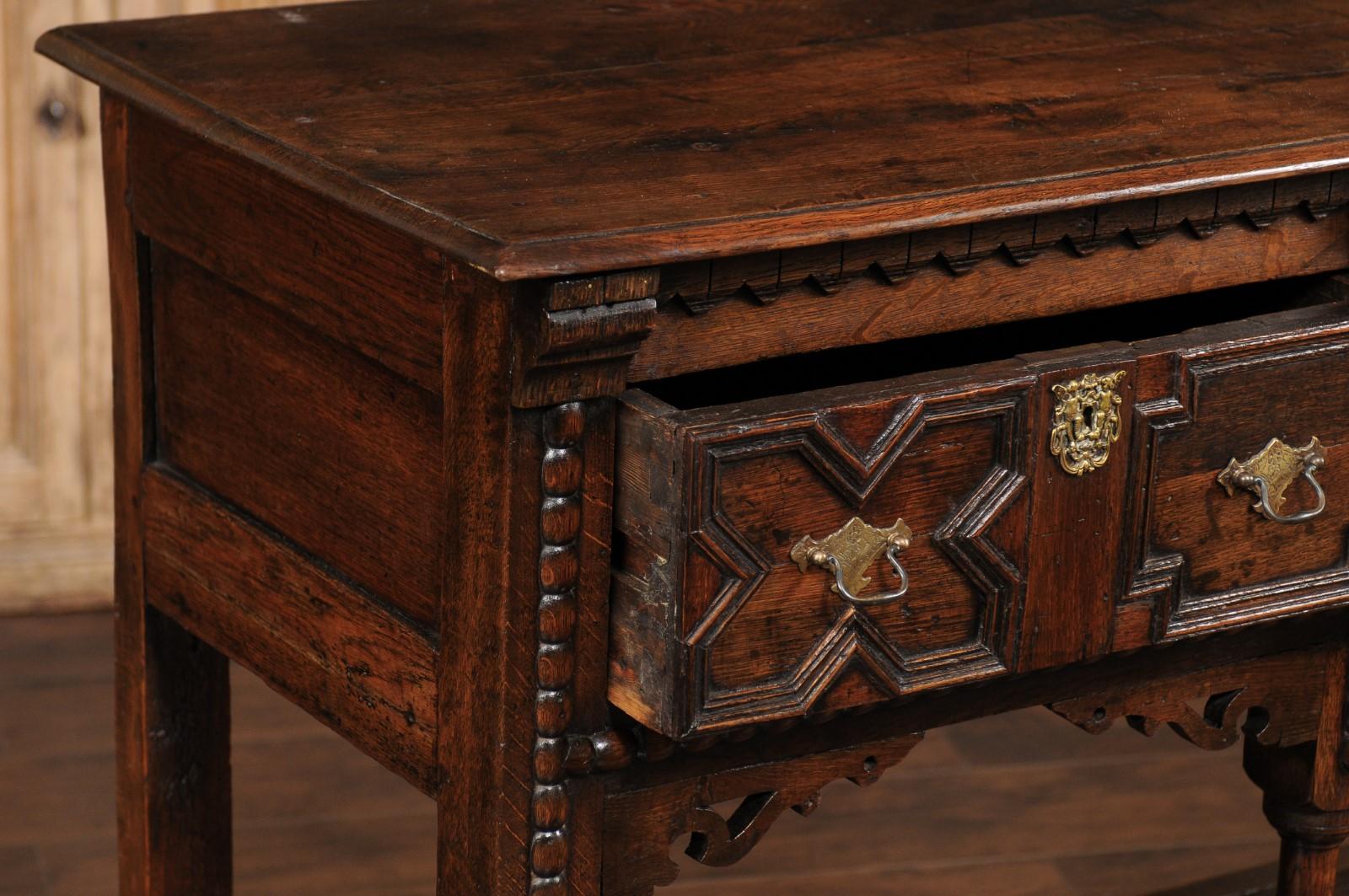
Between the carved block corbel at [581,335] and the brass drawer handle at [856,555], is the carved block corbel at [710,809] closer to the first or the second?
the brass drawer handle at [856,555]

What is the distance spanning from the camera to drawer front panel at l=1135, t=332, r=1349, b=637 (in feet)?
4.19

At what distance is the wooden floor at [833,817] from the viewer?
208 centimetres

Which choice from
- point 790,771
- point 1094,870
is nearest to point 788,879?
point 1094,870

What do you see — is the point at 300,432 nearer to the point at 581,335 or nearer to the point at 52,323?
the point at 581,335

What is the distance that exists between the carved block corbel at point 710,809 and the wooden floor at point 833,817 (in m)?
0.67

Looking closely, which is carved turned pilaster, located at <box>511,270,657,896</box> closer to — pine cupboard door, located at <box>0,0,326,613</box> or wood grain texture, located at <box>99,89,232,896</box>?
wood grain texture, located at <box>99,89,232,896</box>

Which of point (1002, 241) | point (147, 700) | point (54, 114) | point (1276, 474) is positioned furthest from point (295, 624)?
point (54, 114)

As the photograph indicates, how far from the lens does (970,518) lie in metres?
1.22

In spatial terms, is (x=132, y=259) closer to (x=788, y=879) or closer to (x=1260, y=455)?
(x=1260, y=455)

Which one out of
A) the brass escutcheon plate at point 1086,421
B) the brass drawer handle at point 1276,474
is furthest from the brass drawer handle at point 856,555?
the brass drawer handle at point 1276,474

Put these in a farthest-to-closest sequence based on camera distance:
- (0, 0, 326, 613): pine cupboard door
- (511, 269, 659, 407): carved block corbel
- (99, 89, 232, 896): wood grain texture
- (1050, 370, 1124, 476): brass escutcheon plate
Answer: (0, 0, 326, 613): pine cupboard door, (99, 89, 232, 896): wood grain texture, (1050, 370, 1124, 476): brass escutcheon plate, (511, 269, 659, 407): carved block corbel

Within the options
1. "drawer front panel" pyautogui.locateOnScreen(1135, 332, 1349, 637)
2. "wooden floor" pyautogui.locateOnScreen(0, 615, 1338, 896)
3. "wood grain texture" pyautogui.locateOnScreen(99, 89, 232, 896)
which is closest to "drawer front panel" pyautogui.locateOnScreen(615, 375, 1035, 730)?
"drawer front panel" pyautogui.locateOnScreen(1135, 332, 1349, 637)

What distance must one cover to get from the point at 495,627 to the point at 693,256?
0.75 feet

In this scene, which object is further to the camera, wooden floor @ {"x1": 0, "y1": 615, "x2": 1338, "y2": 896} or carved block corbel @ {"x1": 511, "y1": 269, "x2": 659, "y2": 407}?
wooden floor @ {"x1": 0, "y1": 615, "x2": 1338, "y2": 896}
